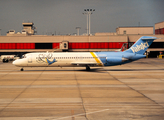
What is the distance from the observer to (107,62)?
37.1m

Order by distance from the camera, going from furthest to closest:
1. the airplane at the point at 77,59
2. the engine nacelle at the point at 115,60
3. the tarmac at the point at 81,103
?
the engine nacelle at the point at 115,60, the airplane at the point at 77,59, the tarmac at the point at 81,103

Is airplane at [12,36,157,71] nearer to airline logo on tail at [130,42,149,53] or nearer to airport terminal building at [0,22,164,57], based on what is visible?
airline logo on tail at [130,42,149,53]

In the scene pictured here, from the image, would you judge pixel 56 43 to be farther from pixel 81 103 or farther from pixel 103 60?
pixel 81 103

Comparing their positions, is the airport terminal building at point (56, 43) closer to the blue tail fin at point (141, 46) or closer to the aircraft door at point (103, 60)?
the blue tail fin at point (141, 46)

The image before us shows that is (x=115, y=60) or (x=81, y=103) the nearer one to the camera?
(x=81, y=103)

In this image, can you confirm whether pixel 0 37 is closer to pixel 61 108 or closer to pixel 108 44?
pixel 108 44

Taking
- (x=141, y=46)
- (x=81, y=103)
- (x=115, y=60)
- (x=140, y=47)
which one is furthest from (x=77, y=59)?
(x=81, y=103)

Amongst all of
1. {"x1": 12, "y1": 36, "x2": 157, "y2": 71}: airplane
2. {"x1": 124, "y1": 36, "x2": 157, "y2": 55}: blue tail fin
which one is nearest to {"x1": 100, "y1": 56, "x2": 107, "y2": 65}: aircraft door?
{"x1": 12, "y1": 36, "x2": 157, "y2": 71}: airplane

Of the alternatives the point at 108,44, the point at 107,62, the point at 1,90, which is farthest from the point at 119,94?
the point at 108,44

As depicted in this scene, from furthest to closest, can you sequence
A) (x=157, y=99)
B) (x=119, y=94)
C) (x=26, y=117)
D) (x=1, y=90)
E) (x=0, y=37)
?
(x=0, y=37), (x=1, y=90), (x=119, y=94), (x=157, y=99), (x=26, y=117)

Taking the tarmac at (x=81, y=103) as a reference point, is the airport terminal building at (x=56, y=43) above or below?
above

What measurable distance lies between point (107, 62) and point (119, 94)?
59.3 ft

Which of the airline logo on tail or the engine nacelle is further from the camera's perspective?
the airline logo on tail

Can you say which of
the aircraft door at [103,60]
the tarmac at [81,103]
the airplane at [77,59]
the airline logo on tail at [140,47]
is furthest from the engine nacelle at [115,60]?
the tarmac at [81,103]
